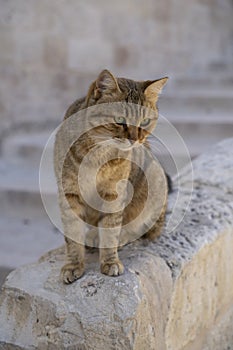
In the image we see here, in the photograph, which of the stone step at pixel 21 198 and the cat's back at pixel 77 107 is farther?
the stone step at pixel 21 198

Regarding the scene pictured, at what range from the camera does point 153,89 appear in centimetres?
181

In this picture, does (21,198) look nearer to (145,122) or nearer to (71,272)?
(71,272)

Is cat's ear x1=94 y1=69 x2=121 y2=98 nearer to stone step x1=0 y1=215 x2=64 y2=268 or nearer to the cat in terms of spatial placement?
the cat

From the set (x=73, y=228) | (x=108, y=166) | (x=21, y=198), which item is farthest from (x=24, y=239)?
(x=108, y=166)

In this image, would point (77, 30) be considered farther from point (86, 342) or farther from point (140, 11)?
point (86, 342)

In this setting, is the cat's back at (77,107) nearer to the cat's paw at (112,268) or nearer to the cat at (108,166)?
the cat at (108,166)

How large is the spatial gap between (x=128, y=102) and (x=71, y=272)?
55 cm

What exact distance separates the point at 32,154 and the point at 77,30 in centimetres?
112

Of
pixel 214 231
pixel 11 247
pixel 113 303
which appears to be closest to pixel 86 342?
pixel 113 303

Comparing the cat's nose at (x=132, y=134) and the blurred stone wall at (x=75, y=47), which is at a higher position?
the cat's nose at (x=132, y=134)

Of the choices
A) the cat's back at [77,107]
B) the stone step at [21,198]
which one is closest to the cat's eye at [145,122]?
the cat's back at [77,107]

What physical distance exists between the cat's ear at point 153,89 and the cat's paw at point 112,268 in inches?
20.7

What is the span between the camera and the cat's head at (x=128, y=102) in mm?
1707

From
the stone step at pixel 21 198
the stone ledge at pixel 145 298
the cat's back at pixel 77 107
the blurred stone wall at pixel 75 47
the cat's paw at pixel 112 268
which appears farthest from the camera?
the blurred stone wall at pixel 75 47
